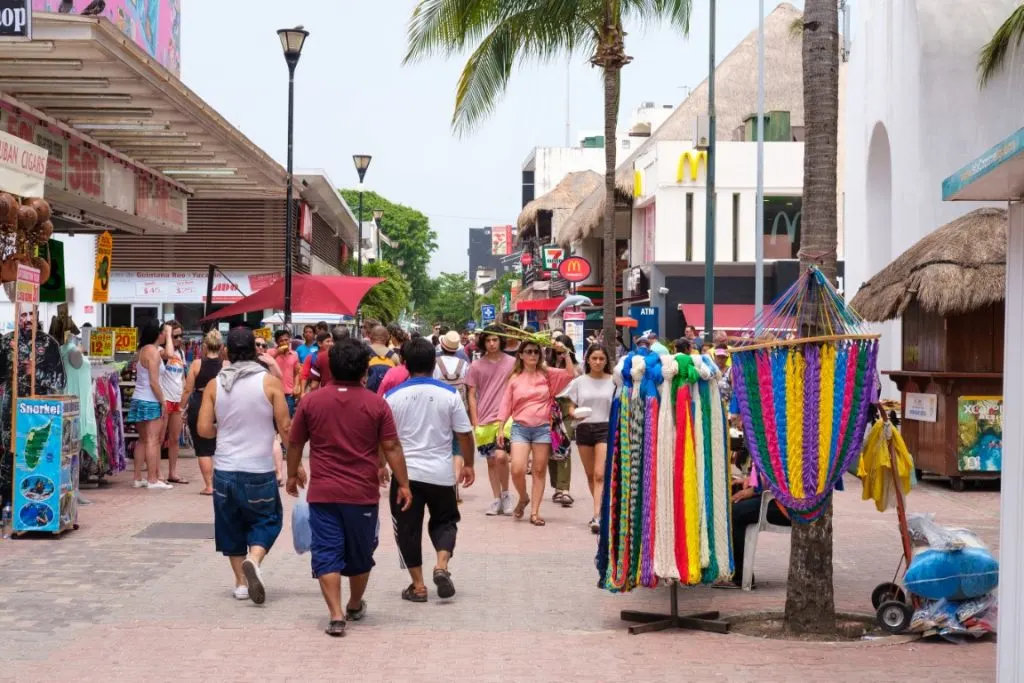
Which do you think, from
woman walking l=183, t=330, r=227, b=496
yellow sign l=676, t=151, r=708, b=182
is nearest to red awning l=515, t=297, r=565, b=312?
yellow sign l=676, t=151, r=708, b=182

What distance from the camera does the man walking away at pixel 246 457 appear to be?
844 cm

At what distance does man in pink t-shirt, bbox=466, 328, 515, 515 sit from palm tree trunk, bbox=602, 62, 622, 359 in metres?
10.4

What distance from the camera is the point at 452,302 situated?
145m

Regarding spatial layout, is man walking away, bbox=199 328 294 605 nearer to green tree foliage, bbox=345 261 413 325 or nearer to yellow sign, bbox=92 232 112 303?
yellow sign, bbox=92 232 112 303

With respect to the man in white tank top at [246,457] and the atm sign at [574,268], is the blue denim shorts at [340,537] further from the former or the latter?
the atm sign at [574,268]

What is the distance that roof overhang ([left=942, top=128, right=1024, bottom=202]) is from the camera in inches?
202

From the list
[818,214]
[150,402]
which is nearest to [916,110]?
[150,402]

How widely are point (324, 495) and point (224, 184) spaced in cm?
1340

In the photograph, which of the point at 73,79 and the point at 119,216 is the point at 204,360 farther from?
the point at 119,216

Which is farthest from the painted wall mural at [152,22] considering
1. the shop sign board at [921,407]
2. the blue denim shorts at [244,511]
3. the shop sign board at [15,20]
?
the blue denim shorts at [244,511]

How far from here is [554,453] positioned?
1348 cm

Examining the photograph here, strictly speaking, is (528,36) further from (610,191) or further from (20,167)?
(20,167)

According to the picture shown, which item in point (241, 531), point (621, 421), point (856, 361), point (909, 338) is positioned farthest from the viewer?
point (909, 338)

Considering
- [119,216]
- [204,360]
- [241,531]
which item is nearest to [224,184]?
[119,216]
